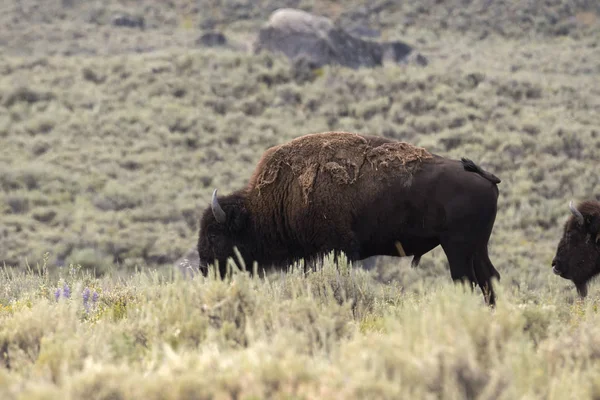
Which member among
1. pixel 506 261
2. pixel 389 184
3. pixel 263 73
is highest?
pixel 389 184

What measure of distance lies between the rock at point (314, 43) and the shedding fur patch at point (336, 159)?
20801 mm

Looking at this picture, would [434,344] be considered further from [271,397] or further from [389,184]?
[389,184]

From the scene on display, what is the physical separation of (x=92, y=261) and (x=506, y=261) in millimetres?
8210

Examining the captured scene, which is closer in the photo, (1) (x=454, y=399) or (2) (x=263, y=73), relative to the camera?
(1) (x=454, y=399)

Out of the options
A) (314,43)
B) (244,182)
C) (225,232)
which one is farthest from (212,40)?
(225,232)

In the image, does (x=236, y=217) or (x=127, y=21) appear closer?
(x=236, y=217)

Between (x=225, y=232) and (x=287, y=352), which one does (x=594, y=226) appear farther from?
(x=287, y=352)

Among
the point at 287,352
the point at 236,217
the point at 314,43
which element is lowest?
the point at 314,43

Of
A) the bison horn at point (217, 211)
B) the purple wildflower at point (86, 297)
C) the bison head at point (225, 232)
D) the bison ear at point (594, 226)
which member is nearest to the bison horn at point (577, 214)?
the bison ear at point (594, 226)

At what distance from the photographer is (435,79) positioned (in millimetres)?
26047

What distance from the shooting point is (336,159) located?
21.5ft

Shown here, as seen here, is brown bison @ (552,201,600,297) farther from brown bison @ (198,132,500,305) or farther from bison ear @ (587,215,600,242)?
brown bison @ (198,132,500,305)

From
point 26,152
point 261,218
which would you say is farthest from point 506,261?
point 26,152

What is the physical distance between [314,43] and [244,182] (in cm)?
1144
